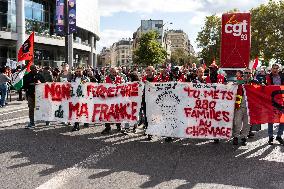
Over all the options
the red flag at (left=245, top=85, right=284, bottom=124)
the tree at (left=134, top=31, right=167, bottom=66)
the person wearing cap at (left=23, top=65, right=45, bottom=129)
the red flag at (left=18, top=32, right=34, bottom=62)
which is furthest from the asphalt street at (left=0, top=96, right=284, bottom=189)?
the tree at (left=134, top=31, right=167, bottom=66)

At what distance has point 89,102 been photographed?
10945mm

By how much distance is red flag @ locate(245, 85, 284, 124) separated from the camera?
9.34 meters

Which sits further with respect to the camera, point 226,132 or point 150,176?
point 226,132

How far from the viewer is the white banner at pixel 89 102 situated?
34.2ft

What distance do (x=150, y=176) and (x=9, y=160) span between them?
2.83m

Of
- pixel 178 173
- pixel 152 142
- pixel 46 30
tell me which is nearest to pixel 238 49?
pixel 152 142

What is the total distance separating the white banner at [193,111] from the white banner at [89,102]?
0.78 metres

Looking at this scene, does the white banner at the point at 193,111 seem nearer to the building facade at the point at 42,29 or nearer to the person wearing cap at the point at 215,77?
the person wearing cap at the point at 215,77

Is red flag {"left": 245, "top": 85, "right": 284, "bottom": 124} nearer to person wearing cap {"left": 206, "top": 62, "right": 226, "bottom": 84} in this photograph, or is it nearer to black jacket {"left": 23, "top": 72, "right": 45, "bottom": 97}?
person wearing cap {"left": 206, "top": 62, "right": 226, "bottom": 84}

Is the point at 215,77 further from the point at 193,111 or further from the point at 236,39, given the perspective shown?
the point at 236,39

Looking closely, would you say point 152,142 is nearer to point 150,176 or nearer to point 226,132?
point 226,132

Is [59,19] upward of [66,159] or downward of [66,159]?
upward

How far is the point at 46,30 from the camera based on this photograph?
48312 mm

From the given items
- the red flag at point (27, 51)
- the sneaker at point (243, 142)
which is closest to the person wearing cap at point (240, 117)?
the sneaker at point (243, 142)
